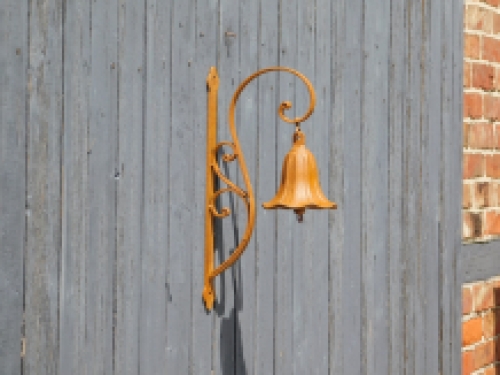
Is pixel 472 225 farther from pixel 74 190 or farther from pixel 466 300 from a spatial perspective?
pixel 74 190

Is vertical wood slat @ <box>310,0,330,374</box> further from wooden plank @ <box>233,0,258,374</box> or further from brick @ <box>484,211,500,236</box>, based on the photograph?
brick @ <box>484,211,500,236</box>

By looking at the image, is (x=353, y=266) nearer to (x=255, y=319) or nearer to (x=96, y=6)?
(x=255, y=319)

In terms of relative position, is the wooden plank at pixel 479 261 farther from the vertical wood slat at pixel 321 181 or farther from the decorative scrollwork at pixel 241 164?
the decorative scrollwork at pixel 241 164

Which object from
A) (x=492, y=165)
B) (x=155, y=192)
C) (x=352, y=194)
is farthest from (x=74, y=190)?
(x=492, y=165)

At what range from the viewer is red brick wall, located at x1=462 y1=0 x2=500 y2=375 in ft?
11.0

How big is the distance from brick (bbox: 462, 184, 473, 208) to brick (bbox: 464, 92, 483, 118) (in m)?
0.28

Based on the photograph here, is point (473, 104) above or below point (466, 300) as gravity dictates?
above

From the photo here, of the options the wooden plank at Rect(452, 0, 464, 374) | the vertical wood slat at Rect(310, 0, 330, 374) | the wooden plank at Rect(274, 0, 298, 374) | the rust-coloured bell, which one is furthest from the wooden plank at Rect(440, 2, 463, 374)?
the rust-coloured bell

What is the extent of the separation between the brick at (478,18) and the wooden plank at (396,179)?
0.48 meters

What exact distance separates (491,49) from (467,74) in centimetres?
23

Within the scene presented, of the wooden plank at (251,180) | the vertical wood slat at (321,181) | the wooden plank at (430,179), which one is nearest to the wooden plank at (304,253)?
the vertical wood slat at (321,181)

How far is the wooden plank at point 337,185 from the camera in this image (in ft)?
8.79

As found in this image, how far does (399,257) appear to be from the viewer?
2975 millimetres

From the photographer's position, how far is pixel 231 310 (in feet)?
7.77
